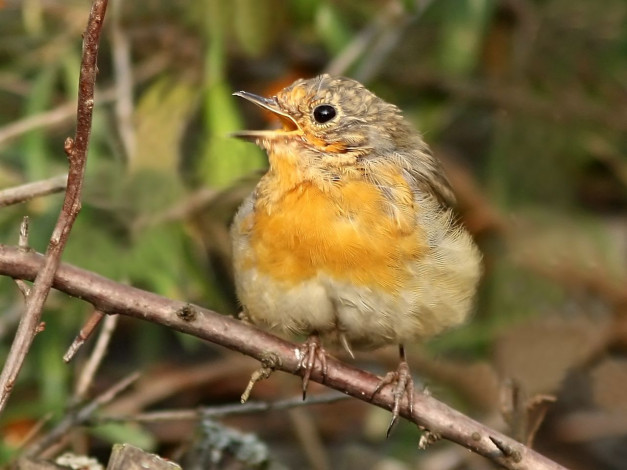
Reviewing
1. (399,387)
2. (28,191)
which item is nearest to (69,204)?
(28,191)

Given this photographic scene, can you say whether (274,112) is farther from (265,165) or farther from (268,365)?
(265,165)

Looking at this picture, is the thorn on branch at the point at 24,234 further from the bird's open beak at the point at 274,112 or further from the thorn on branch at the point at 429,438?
the thorn on branch at the point at 429,438

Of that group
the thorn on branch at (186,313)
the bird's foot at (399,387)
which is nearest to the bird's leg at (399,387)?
the bird's foot at (399,387)

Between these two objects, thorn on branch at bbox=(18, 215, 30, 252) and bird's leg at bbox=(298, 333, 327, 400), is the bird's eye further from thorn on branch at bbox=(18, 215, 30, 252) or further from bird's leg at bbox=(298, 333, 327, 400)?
thorn on branch at bbox=(18, 215, 30, 252)

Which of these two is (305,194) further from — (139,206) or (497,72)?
(497,72)

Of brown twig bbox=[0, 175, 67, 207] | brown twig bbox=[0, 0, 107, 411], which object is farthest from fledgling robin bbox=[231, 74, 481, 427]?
brown twig bbox=[0, 0, 107, 411]

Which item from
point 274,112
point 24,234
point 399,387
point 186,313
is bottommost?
point 399,387
